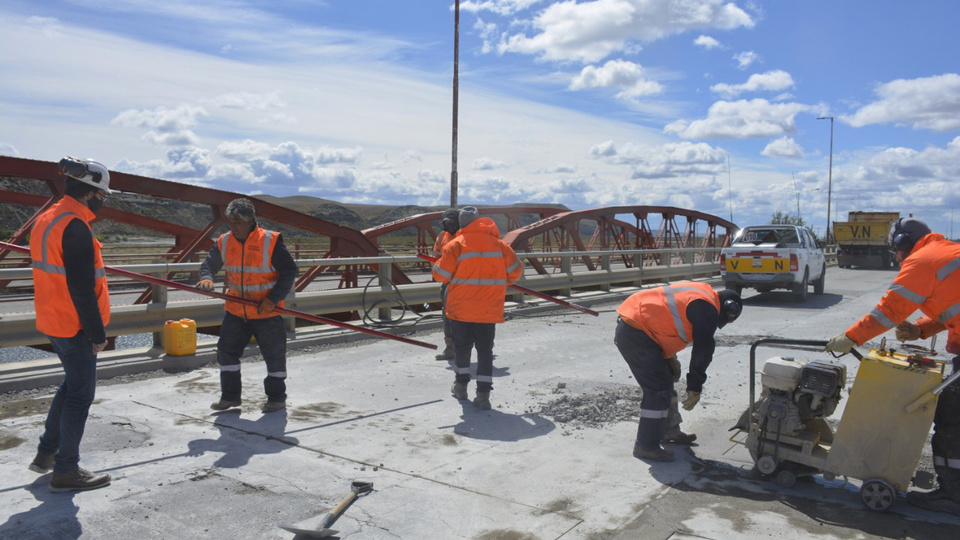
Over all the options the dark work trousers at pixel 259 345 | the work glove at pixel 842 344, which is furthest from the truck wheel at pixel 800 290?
the dark work trousers at pixel 259 345

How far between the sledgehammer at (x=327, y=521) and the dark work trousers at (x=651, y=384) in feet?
6.41

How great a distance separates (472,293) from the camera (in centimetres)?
680

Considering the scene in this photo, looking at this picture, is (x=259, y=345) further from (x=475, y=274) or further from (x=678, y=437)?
(x=678, y=437)

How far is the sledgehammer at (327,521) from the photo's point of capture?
12.3 ft

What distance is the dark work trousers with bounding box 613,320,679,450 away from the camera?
519cm

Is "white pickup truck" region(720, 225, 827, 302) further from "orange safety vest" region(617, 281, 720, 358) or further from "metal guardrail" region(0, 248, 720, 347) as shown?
"orange safety vest" region(617, 281, 720, 358)

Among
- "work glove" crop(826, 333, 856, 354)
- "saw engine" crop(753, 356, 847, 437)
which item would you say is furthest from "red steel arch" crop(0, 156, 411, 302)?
"work glove" crop(826, 333, 856, 354)

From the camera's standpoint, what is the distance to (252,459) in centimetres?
503

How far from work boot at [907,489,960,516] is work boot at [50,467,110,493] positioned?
479 cm

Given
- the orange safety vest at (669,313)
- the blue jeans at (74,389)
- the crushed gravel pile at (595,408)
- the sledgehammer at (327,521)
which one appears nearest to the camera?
the sledgehammer at (327,521)

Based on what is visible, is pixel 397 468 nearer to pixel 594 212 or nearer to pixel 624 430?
pixel 624 430

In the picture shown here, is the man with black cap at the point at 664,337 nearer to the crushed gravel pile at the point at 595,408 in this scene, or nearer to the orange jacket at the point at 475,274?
the crushed gravel pile at the point at 595,408

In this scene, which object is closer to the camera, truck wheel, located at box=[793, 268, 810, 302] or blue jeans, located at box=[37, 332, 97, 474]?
blue jeans, located at box=[37, 332, 97, 474]

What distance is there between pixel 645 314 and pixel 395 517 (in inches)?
86.7
